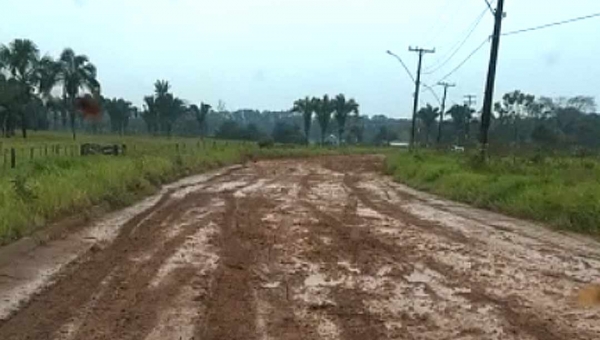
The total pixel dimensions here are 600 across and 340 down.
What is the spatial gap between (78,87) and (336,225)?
74.8m

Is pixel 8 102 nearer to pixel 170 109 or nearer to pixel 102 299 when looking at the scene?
pixel 170 109

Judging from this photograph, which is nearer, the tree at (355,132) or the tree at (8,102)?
the tree at (8,102)

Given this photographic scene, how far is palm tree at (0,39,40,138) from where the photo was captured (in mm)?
81562

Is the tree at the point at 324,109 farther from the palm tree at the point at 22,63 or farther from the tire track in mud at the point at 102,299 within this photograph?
the tire track in mud at the point at 102,299

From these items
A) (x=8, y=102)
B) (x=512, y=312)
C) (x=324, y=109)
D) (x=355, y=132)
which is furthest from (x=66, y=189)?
(x=355, y=132)

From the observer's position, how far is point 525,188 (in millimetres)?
20156

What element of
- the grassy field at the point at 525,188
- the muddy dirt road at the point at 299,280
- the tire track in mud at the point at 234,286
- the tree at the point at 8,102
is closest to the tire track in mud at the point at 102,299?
the muddy dirt road at the point at 299,280

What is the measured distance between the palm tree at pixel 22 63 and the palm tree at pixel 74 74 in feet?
9.21

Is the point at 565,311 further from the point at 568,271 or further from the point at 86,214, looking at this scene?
the point at 86,214

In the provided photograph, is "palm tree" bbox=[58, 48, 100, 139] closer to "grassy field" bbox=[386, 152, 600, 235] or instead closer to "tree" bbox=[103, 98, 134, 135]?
"tree" bbox=[103, 98, 134, 135]

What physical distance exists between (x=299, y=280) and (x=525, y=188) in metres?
12.3

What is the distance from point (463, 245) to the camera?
1274 cm

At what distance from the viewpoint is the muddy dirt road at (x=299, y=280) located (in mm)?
7070

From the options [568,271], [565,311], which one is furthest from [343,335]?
[568,271]
